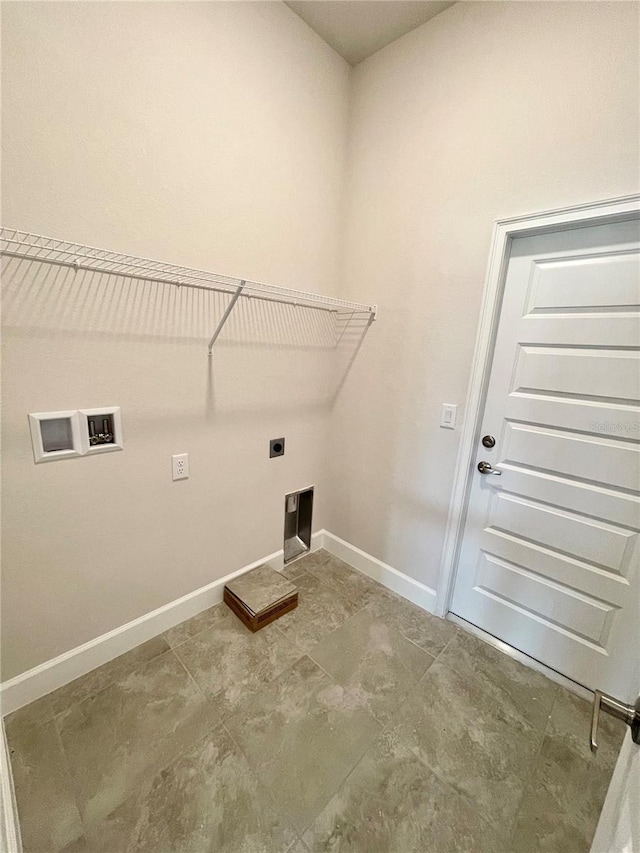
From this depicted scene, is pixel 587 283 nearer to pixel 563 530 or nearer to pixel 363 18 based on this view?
pixel 563 530

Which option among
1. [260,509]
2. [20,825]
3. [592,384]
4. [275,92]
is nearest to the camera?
[20,825]

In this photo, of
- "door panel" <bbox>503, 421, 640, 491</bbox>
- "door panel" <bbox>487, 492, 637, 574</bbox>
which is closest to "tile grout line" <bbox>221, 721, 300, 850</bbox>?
"door panel" <bbox>487, 492, 637, 574</bbox>

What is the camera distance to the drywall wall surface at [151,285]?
1.15 m

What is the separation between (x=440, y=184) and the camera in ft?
5.49

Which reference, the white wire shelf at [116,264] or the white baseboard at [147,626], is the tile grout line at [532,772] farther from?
the white wire shelf at [116,264]

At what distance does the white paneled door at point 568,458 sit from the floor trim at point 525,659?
3 cm

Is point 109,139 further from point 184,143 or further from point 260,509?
point 260,509

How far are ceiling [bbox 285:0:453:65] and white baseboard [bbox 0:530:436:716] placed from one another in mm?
2910

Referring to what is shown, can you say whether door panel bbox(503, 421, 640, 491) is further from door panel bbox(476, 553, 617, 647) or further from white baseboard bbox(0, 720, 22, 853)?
white baseboard bbox(0, 720, 22, 853)

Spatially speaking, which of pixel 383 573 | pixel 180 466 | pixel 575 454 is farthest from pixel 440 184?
pixel 383 573

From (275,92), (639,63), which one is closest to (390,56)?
(275,92)

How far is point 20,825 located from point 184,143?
2.45 meters

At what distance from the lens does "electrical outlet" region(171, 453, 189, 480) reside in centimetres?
163

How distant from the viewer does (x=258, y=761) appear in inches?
48.4
